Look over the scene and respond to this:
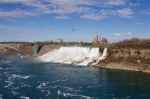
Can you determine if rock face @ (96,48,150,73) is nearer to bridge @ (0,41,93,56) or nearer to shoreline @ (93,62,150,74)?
shoreline @ (93,62,150,74)

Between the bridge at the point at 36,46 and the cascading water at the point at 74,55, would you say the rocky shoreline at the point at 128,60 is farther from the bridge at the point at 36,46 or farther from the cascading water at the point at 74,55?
the bridge at the point at 36,46

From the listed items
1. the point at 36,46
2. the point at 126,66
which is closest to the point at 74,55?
the point at 126,66

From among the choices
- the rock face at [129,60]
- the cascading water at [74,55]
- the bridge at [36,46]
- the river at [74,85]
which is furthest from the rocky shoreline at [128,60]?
the bridge at [36,46]

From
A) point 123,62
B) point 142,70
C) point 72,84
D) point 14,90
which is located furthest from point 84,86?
point 123,62

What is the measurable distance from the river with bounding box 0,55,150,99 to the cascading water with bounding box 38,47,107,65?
82.5ft

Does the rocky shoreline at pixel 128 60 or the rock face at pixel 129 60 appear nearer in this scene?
the rocky shoreline at pixel 128 60

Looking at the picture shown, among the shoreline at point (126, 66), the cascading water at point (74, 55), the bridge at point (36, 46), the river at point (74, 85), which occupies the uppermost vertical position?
the bridge at point (36, 46)

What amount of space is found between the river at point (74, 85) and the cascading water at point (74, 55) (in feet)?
82.5

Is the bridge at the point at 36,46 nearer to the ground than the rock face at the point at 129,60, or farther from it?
farther from it

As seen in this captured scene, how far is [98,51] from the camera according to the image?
10025cm

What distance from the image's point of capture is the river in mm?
49200

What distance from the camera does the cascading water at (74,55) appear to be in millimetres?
98062

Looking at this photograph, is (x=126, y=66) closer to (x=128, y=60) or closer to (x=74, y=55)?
(x=128, y=60)

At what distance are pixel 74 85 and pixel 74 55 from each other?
51139mm
